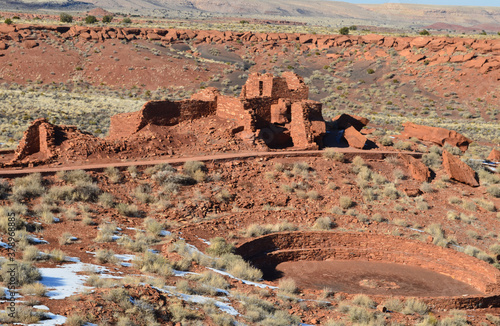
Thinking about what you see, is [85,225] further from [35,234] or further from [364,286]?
[364,286]

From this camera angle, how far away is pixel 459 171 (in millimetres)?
23641

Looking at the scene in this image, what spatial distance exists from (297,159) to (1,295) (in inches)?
614

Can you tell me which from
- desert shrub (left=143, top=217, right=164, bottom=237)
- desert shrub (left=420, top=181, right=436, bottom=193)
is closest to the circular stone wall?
desert shrub (left=143, top=217, right=164, bottom=237)

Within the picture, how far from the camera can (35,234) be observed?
524 inches

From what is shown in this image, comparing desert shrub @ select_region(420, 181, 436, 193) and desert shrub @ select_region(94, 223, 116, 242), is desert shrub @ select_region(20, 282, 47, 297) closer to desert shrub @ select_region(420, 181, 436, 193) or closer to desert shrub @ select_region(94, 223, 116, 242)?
desert shrub @ select_region(94, 223, 116, 242)

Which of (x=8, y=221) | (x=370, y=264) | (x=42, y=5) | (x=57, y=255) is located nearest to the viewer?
(x=57, y=255)

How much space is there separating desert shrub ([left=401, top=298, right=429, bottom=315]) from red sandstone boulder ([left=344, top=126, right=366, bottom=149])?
12.9 m

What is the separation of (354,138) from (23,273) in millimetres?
19067

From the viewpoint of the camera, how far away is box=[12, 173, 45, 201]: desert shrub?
15.6 m

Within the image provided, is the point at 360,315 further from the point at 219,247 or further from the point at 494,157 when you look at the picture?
the point at 494,157

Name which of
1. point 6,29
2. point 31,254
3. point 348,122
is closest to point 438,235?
point 348,122

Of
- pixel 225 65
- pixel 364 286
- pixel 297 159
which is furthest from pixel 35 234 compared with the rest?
pixel 225 65

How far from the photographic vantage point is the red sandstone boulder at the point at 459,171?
76.6 ft

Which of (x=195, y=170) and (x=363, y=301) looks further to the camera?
(x=195, y=170)
